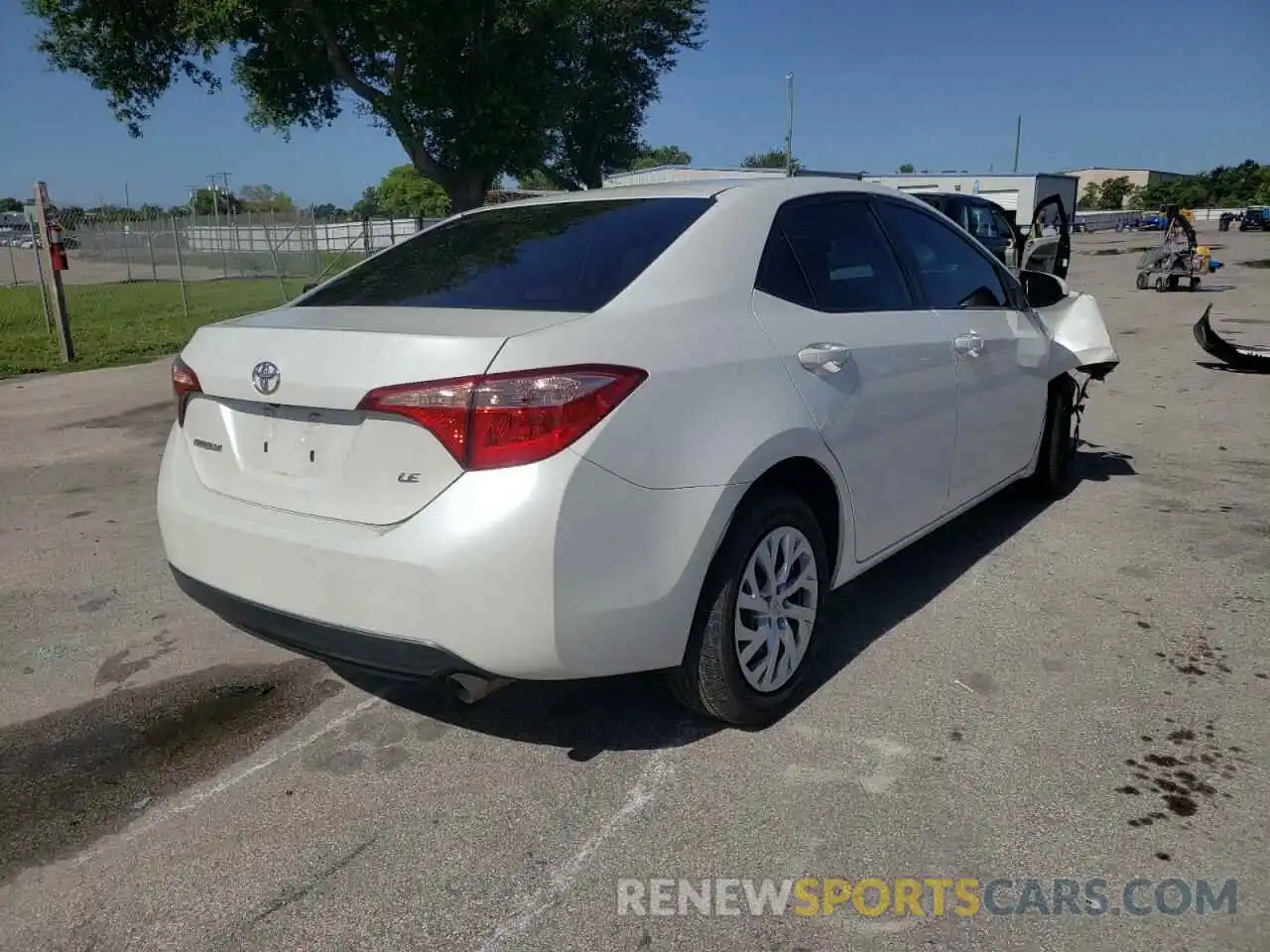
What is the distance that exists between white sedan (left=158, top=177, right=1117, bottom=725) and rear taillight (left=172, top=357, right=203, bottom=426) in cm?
1

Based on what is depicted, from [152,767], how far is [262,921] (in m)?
0.92

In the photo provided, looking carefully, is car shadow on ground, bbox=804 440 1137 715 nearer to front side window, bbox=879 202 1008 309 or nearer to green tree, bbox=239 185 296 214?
front side window, bbox=879 202 1008 309

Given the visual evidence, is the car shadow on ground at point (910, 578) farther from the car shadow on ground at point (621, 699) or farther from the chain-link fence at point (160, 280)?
the chain-link fence at point (160, 280)

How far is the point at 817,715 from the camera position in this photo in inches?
128

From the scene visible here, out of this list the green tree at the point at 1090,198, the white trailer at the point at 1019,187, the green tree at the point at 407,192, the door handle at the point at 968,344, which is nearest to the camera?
the door handle at the point at 968,344

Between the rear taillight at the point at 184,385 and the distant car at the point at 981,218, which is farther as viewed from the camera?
the distant car at the point at 981,218

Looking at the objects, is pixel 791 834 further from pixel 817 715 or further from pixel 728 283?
pixel 728 283

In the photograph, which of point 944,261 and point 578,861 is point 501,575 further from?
point 944,261

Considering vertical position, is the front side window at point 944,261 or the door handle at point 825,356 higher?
the front side window at point 944,261

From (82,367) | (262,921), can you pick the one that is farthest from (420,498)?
(82,367)

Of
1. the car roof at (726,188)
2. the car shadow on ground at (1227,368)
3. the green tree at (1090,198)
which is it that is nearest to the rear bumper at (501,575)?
the car roof at (726,188)

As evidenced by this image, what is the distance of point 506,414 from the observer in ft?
7.91

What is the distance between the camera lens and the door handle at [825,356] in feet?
10.3

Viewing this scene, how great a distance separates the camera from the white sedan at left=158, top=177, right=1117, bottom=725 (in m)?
2.45
